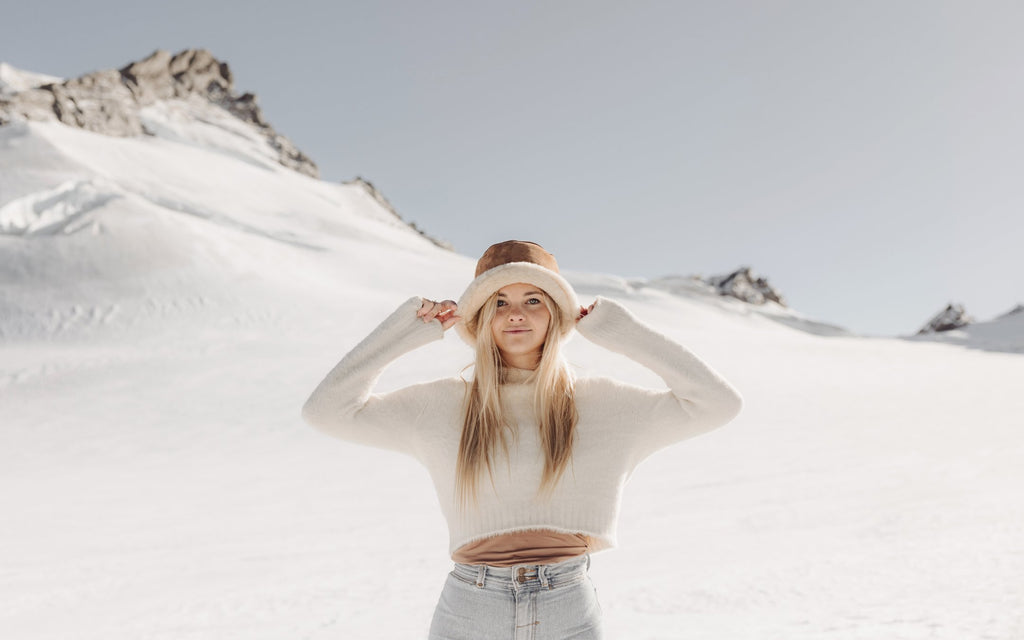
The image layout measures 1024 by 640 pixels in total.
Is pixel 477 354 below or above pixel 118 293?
below

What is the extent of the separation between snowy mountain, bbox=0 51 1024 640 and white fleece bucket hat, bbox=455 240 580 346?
317 cm

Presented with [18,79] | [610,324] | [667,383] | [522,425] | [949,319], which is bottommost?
[522,425]

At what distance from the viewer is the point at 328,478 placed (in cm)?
960

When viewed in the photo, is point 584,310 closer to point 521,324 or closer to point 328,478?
point 521,324

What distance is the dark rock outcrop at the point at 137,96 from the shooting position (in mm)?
45281

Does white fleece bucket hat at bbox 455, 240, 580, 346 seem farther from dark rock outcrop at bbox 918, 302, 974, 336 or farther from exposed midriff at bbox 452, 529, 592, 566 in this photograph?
dark rock outcrop at bbox 918, 302, 974, 336

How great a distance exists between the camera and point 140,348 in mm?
16297

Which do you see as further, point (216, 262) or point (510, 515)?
point (216, 262)

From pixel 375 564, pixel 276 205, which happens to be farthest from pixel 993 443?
pixel 276 205

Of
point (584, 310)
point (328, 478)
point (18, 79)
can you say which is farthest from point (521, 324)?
point (18, 79)

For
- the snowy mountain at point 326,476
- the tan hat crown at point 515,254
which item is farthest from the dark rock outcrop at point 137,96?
the tan hat crown at point 515,254

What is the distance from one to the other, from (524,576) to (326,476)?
332 inches

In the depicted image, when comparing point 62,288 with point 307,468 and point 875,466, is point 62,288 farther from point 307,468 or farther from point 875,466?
point 875,466

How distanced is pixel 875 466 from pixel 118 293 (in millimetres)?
18081
